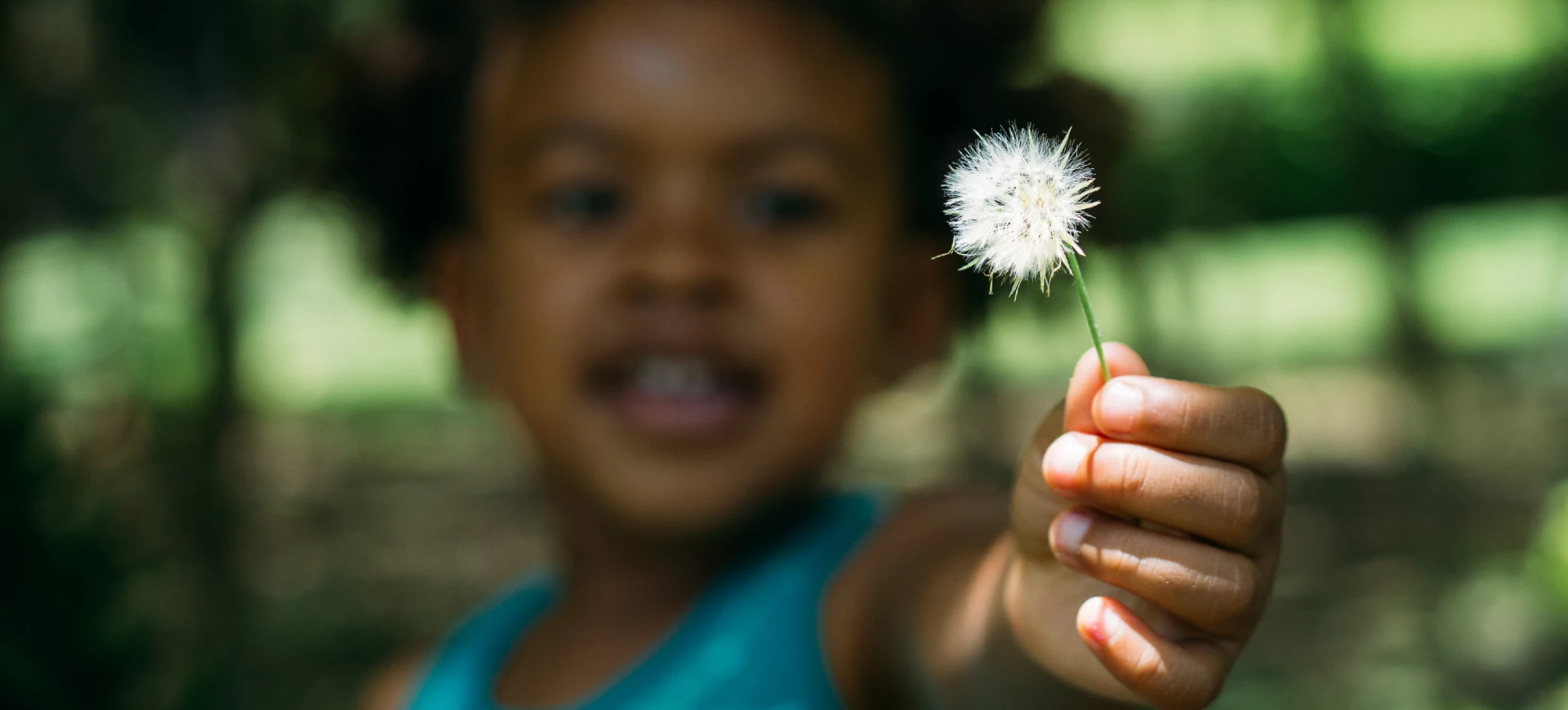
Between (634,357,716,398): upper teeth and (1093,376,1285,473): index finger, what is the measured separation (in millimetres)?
755

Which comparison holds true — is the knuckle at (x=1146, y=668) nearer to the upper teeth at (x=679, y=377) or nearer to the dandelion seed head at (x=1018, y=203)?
the dandelion seed head at (x=1018, y=203)

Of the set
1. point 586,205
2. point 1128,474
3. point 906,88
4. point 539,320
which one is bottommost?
point 1128,474

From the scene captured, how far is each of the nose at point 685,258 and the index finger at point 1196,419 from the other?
2.33 feet

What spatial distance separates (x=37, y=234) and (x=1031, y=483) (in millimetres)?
4595

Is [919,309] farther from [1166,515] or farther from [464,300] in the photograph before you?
[1166,515]

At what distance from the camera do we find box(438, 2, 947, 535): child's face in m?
1.39

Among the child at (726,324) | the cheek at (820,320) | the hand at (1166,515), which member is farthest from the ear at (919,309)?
the hand at (1166,515)

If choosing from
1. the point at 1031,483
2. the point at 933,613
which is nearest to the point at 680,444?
the point at 933,613

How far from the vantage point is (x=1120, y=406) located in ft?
2.29

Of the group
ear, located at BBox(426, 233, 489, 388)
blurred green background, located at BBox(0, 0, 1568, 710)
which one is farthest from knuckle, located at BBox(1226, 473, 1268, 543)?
ear, located at BBox(426, 233, 489, 388)

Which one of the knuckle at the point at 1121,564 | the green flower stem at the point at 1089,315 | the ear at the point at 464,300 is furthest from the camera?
the ear at the point at 464,300

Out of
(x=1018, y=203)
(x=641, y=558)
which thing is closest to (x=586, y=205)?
(x=641, y=558)

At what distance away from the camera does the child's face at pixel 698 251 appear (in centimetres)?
139

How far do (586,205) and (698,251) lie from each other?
20 cm
